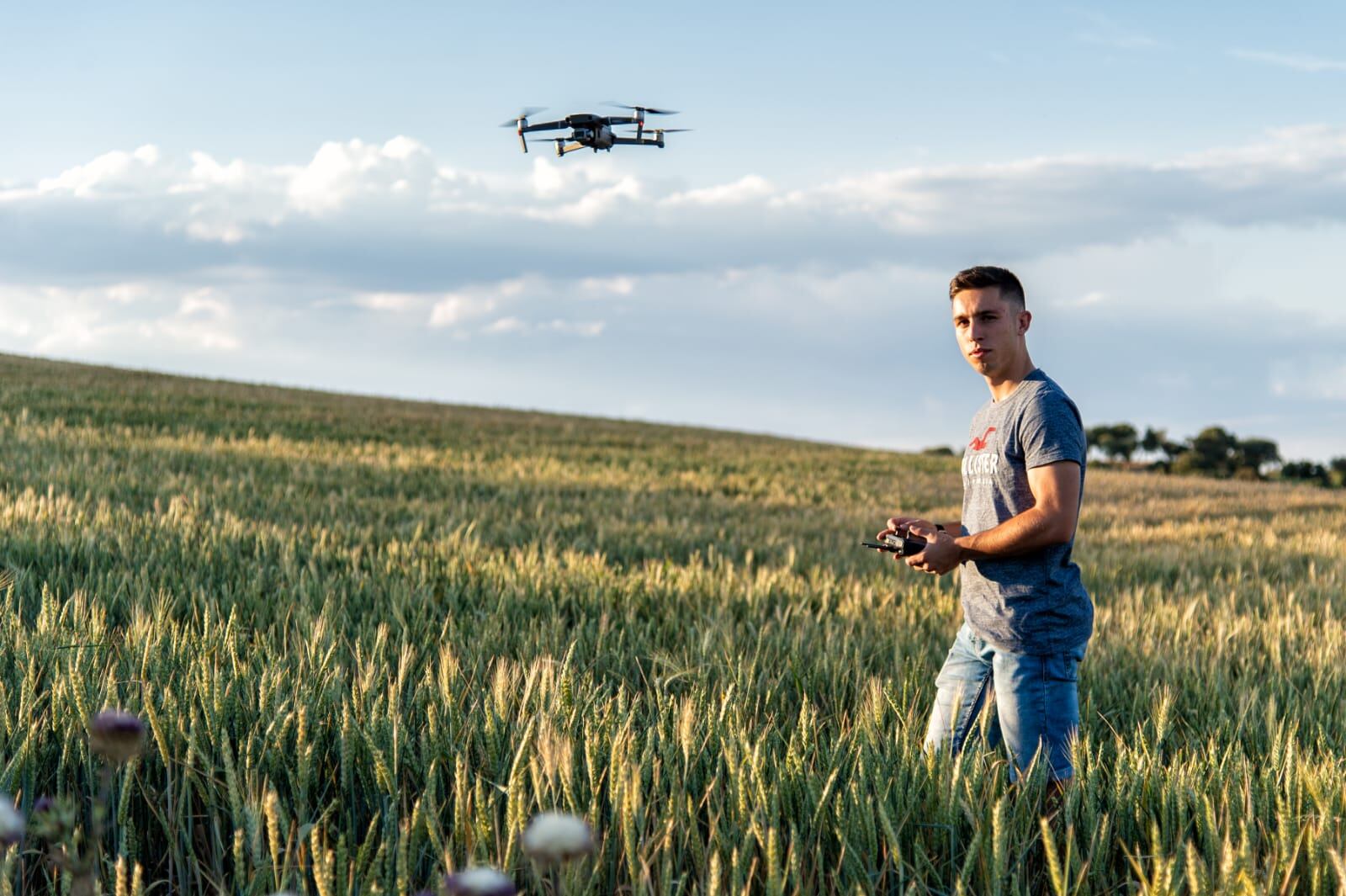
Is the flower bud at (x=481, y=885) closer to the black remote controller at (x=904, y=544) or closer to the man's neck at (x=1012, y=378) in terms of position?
the black remote controller at (x=904, y=544)

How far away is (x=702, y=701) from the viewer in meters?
2.87

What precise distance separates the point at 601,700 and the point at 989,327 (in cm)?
176

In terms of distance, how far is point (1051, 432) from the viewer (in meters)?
3.03

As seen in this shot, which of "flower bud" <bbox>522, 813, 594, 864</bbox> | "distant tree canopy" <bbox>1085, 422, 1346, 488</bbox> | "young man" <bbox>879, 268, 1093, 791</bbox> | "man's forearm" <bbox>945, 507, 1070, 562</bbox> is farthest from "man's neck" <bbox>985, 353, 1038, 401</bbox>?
"distant tree canopy" <bbox>1085, 422, 1346, 488</bbox>

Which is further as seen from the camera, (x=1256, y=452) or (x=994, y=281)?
(x=1256, y=452)

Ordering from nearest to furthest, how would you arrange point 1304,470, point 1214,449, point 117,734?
point 117,734 → point 1304,470 → point 1214,449

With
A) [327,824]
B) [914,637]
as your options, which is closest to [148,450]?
[914,637]

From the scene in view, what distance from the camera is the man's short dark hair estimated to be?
10.4 feet

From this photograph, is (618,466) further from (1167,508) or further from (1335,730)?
(1335,730)

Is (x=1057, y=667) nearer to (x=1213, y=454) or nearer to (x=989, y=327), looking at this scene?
(x=989, y=327)

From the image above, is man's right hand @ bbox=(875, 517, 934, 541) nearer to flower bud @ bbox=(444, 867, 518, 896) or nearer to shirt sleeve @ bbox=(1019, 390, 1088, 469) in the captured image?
shirt sleeve @ bbox=(1019, 390, 1088, 469)

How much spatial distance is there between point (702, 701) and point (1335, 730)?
275 cm

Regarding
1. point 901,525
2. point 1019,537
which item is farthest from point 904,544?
point 1019,537

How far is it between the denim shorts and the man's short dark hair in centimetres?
116
